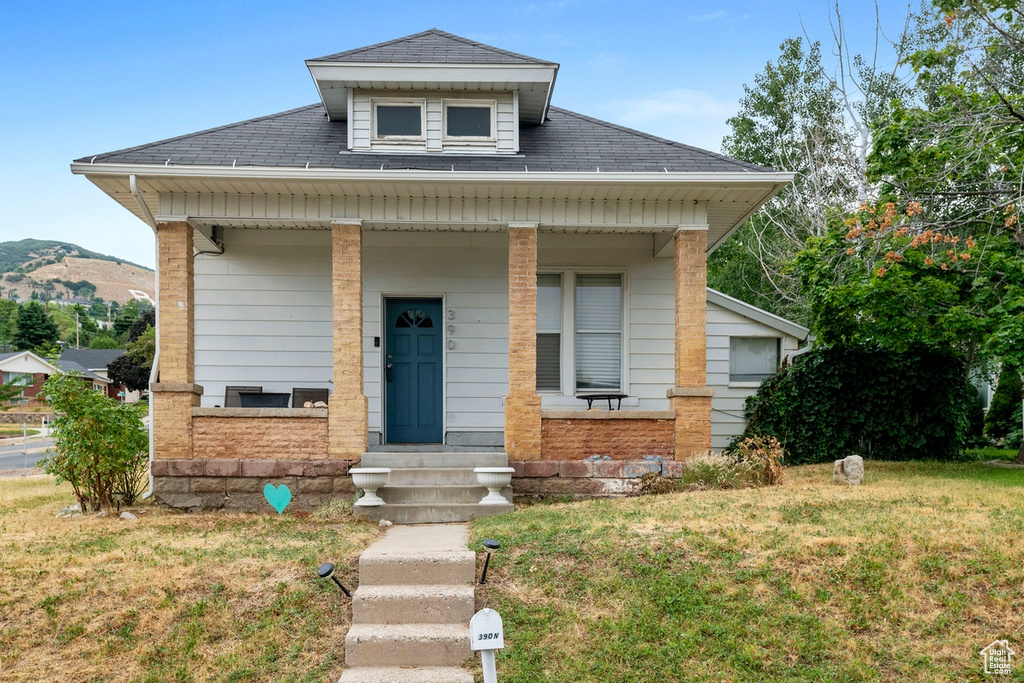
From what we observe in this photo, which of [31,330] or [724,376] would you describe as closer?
[724,376]

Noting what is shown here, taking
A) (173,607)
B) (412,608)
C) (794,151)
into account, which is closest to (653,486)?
(412,608)

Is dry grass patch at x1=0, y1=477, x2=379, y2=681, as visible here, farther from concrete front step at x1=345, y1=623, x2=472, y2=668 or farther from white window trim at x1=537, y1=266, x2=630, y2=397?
white window trim at x1=537, y1=266, x2=630, y2=397

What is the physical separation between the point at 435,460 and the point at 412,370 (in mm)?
2327

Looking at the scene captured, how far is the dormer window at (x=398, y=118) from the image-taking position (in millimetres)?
10312

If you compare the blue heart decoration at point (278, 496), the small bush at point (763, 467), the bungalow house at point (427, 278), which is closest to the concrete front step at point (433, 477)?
the bungalow house at point (427, 278)

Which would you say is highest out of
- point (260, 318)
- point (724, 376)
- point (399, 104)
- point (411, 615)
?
point (399, 104)

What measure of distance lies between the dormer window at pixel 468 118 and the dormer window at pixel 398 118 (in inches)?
15.3

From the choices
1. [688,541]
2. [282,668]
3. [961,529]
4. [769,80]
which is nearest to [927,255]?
[961,529]

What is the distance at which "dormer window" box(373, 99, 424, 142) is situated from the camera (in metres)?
10.3

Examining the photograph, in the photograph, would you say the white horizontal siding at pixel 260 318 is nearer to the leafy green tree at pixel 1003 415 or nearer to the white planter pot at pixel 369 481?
the white planter pot at pixel 369 481

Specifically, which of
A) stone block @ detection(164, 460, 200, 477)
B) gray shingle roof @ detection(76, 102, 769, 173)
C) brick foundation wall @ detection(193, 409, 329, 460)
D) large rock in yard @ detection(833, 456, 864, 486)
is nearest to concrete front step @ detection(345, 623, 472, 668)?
brick foundation wall @ detection(193, 409, 329, 460)

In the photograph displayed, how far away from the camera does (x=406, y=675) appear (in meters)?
4.96

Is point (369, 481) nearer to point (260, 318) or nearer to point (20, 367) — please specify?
point (260, 318)

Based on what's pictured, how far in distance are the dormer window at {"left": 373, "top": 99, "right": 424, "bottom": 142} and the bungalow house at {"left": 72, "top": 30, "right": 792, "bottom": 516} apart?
0.03 meters
